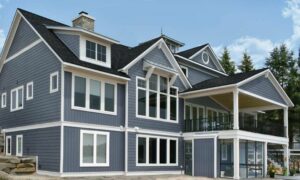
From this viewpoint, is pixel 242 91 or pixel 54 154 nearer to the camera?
pixel 54 154

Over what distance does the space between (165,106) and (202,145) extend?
10.8 feet

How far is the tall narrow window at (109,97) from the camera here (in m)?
21.6

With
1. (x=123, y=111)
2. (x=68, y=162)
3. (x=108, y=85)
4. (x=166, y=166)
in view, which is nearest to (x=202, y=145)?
(x=166, y=166)

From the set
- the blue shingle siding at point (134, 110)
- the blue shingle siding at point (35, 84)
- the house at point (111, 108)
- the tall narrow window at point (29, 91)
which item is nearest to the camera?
the house at point (111, 108)

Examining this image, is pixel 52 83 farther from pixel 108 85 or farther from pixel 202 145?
pixel 202 145

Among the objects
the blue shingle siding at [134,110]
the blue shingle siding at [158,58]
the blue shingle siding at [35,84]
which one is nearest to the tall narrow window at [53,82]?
the blue shingle siding at [35,84]

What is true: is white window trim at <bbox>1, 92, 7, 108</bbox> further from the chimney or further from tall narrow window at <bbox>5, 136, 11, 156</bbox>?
the chimney

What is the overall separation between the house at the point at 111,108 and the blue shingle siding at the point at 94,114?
48 millimetres

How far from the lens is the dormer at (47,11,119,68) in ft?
68.8

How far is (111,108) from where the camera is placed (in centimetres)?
2178

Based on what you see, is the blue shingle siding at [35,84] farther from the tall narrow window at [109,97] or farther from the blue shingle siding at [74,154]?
the tall narrow window at [109,97]

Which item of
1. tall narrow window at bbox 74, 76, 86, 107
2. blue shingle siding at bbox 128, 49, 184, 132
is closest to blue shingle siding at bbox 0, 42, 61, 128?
tall narrow window at bbox 74, 76, 86, 107

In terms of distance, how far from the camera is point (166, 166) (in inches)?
968

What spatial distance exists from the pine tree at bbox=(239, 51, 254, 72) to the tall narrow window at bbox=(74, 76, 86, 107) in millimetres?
35514
